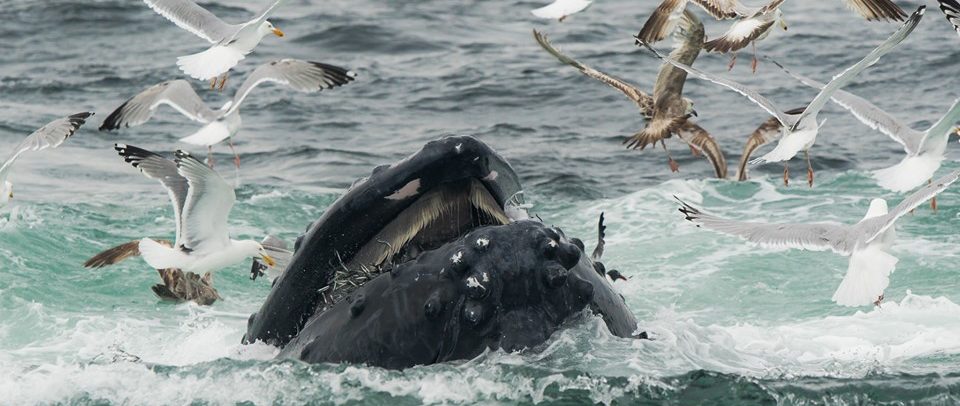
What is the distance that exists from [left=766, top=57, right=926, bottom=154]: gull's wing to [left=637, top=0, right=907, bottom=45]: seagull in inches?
24.7

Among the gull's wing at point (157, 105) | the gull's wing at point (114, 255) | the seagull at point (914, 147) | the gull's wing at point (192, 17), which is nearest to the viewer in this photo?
the seagull at point (914, 147)

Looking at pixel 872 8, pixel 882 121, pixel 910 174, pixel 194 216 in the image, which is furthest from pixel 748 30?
pixel 194 216

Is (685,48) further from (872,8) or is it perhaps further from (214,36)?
(214,36)

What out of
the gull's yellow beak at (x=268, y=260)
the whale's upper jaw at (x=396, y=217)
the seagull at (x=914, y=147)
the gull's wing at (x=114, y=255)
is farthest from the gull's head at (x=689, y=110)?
the whale's upper jaw at (x=396, y=217)

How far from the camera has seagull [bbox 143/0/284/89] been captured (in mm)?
12023

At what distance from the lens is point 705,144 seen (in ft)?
48.4

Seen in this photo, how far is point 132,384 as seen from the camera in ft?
22.0

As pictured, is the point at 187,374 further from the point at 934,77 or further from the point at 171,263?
the point at 934,77

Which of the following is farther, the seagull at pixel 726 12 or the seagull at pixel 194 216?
the seagull at pixel 726 12

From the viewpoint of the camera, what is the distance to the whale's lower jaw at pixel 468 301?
236 inches

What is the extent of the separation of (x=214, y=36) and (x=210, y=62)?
819 millimetres

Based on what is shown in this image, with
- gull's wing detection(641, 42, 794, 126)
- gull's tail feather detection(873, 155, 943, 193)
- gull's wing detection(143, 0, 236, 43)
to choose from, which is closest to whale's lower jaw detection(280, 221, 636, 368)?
gull's wing detection(641, 42, 794, 126)

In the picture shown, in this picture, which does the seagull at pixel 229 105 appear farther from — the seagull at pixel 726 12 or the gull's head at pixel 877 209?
the gull's head at pixel 877 209

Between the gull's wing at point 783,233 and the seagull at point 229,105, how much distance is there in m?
3.68
